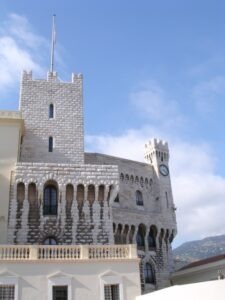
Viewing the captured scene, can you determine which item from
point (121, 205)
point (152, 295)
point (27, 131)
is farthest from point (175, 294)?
point (121, 205)

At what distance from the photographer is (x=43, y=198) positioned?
2445 cm

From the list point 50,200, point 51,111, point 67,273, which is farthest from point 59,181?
point 67,273

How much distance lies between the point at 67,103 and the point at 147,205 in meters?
16.7

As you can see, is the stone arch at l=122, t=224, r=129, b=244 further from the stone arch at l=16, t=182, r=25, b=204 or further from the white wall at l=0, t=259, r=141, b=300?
the white wall at l=0, t=259, r=141, b=300

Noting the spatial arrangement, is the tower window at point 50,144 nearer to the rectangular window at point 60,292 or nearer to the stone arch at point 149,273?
the rectangular window at point 60,292

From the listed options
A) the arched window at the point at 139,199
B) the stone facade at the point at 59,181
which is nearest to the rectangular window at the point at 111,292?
the stone facade at the point at 59,181

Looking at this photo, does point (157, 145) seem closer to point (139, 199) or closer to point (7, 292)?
point (139, 199)

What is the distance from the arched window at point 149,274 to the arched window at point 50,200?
17326mm

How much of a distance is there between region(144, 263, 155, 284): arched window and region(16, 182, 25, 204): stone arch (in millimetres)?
18883

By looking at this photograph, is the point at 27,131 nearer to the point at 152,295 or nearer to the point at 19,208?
the point at 19,208

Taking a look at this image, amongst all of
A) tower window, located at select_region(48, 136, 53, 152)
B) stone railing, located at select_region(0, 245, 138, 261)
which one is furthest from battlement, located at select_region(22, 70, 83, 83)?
stone railing, located at select_region(0, 245, 138, 261)

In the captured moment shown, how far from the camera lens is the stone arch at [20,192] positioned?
24.0 metres

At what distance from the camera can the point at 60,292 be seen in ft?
60.4

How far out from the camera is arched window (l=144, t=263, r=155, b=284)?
1500 inches
